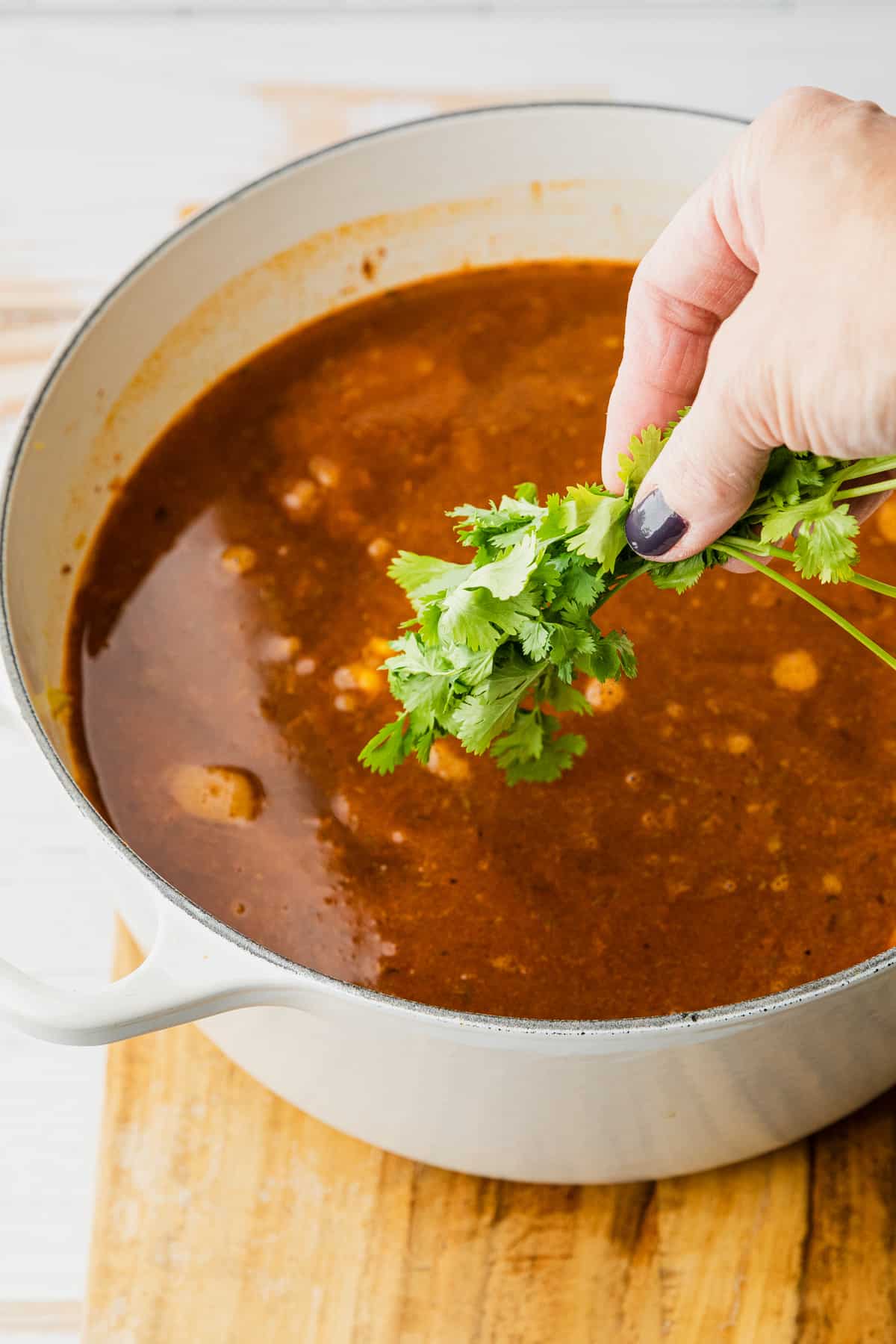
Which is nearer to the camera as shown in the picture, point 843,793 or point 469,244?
point 843,793

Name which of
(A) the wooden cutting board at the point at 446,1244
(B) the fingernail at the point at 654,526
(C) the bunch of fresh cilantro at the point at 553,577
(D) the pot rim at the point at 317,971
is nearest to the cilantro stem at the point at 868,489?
(C) the bunch of fresh cilantro at the point at 553,577

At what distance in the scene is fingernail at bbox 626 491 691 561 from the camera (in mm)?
1187

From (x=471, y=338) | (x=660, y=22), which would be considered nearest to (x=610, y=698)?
(x=471, y=338)

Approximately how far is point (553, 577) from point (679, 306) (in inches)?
11.1

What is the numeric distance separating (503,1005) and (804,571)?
0.50 m

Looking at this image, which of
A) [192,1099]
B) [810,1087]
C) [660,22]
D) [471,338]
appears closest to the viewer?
[810,1087]

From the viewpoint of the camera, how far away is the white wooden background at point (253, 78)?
2314 mm

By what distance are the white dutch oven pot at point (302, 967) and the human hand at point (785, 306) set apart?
1.24ft

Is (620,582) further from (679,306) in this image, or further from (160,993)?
(160,993)

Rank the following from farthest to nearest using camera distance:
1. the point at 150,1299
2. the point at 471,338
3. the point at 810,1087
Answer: the point at 471,338 < the point at 150,1299 < the point at 810,1087

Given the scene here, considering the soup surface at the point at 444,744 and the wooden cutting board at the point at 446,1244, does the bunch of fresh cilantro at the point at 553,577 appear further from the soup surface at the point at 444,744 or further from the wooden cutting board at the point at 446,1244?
the wooden cutting board at the point at 446,1244

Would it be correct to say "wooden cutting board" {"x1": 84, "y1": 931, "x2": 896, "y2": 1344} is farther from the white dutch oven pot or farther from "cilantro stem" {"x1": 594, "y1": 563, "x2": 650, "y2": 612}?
"cilantro stem" {"x1": 594, "y1": 563, "x2": 650, "y2": 612}

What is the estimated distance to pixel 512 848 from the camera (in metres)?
1.47

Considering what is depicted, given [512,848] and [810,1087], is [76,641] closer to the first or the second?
[512,848]
